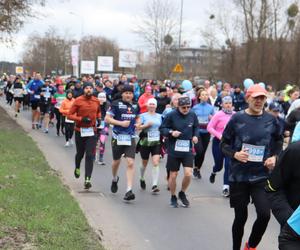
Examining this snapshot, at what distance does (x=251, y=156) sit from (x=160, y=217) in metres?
2.65

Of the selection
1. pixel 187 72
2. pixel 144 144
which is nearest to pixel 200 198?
pixel 144 144

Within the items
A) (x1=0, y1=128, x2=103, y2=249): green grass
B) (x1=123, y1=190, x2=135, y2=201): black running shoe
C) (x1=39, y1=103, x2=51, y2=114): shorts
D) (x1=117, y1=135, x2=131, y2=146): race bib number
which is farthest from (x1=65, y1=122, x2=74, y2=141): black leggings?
(x1=123, y1=190, x2=135, y2=201): black running shoe

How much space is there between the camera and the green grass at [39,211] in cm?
607

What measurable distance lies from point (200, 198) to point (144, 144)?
1.42 m

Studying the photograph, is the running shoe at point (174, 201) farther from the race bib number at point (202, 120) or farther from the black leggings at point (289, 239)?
the black leggings at point (289, 239)

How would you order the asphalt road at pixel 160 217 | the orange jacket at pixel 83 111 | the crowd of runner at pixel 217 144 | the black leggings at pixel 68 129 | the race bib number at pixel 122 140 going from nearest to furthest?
1. the crowd of runner at pixel 217 144
2. the asphalt road at pixel 160 217
3. the race bib number at pixel 122 140
4. the orange jacket at pixel 83 111
5. the black leggings at pixel 68 129

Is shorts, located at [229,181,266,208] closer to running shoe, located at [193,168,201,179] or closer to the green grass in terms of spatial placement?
the green grass

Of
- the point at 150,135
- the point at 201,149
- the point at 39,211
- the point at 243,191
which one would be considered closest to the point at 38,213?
the point at 39,211

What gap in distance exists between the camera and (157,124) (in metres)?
10.0

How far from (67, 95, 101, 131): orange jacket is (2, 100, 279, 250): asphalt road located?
1.14 m

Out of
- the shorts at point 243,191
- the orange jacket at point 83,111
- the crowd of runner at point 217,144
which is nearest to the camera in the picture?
the crowd of runner at point 217,144

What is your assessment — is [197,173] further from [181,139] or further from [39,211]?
[39,211]

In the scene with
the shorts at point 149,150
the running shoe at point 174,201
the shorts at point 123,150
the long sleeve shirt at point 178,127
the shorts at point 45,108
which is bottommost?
the running shoe at point 174,201

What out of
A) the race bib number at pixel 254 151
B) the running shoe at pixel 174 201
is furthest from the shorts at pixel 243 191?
the running shoe at pixel 174 201
